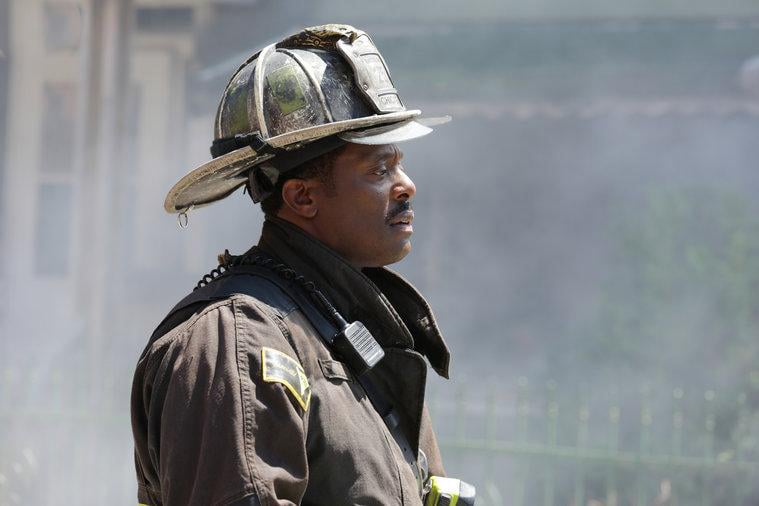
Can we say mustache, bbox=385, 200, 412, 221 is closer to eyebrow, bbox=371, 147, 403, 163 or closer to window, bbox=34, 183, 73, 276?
eyebrow, bbox=371, 147, 403, 163

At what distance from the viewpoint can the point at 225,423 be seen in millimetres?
1840

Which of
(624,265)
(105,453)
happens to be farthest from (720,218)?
(105,453)

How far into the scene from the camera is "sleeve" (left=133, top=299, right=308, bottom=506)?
181 cm

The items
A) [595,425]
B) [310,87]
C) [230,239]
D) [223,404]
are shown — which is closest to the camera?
[223,404]

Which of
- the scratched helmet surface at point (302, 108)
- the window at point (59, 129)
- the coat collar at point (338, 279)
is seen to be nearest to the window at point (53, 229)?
the window at point (59, 129)

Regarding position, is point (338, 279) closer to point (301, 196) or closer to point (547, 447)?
point (301, 196)

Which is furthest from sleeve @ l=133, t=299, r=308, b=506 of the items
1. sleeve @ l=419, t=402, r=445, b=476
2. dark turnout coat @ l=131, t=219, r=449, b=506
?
sleeve @ l=419, t=402, r=445, b=476

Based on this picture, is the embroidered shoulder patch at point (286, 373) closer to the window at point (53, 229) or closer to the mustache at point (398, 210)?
the mustache at point (398, 210)

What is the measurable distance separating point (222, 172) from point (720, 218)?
5.40m

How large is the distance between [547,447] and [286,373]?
15.3ft

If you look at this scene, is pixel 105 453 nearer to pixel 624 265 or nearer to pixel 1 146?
pixel 1 146

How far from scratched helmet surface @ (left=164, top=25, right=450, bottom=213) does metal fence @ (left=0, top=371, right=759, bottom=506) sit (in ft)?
13.7

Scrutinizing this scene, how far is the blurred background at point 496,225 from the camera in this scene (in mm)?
6609

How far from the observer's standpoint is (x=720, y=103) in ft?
25.1
